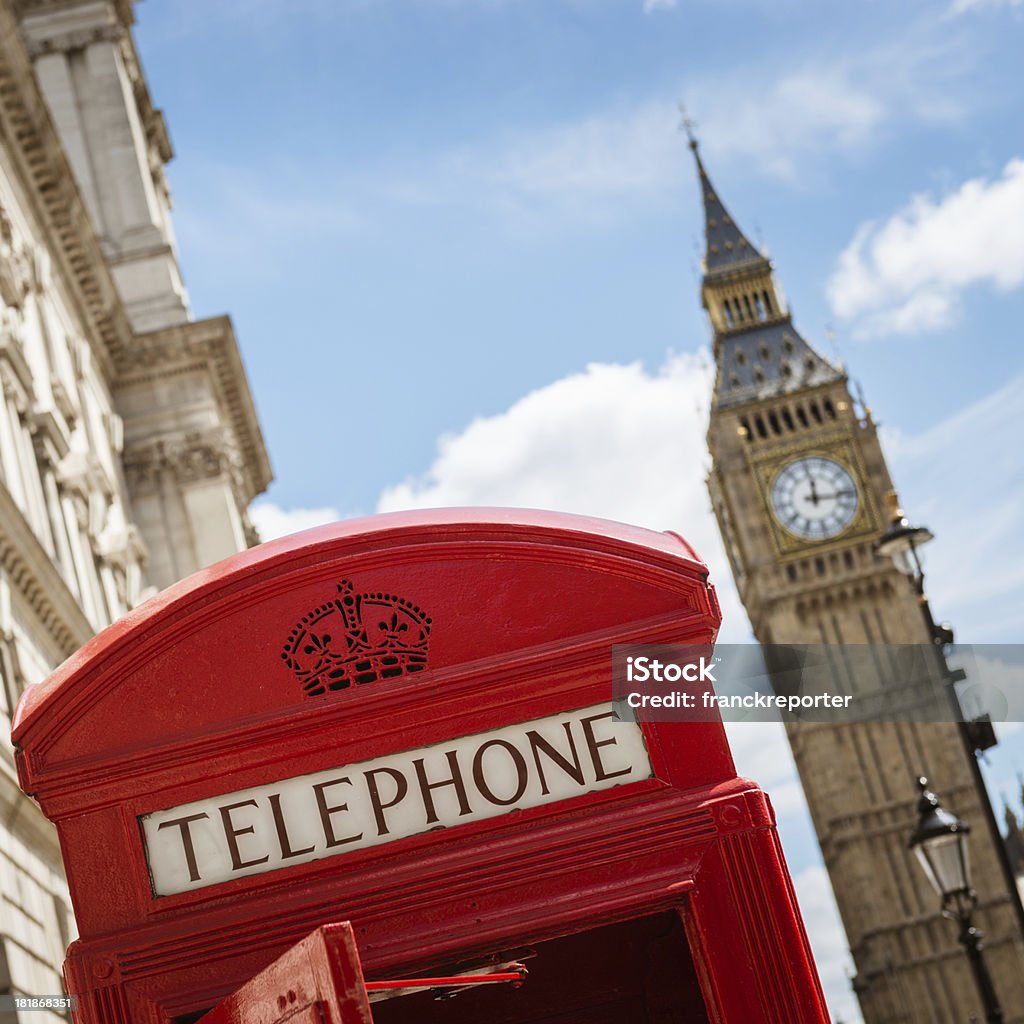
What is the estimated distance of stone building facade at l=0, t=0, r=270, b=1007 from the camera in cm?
1336

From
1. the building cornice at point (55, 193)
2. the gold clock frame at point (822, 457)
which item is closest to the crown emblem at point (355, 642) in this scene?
the building cornice at point (55, 193)

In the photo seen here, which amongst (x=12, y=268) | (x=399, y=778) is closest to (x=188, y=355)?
(x=12, y=268)

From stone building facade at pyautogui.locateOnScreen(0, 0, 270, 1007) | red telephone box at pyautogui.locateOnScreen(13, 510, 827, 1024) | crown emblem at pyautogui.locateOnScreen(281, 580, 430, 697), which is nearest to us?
red telephone box at pyautogui.locateOnScreen(13, 510, 827, 1024)

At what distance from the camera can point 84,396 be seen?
20969mm

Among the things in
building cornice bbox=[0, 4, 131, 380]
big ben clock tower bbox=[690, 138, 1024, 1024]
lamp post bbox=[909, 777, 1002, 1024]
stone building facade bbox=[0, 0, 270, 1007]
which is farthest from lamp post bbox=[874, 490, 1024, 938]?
big ben clock tower bbox=[690, 138, 1024, 1024]

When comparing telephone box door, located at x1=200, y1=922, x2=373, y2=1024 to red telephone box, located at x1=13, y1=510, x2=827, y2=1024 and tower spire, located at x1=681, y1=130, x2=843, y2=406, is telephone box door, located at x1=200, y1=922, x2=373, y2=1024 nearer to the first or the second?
red telephone box, located at x1=13, y1=510, x2=827, y2=1024

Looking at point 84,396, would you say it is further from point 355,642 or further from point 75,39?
point 355,642

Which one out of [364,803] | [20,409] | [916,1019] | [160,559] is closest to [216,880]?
[364,803]

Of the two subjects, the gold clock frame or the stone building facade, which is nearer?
the stone building facade

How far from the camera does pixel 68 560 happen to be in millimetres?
17172

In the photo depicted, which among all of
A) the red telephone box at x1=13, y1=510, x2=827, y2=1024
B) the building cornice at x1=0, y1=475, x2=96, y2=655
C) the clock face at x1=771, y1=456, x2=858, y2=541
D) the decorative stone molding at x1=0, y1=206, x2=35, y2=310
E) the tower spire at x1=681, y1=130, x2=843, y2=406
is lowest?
the red telephone box at x1=13, y1=510, x2=827, y2=1024

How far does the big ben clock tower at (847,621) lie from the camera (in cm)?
6719

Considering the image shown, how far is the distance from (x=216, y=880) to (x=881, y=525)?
237 feet

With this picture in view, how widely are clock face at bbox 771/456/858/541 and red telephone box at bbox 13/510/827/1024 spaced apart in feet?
234
